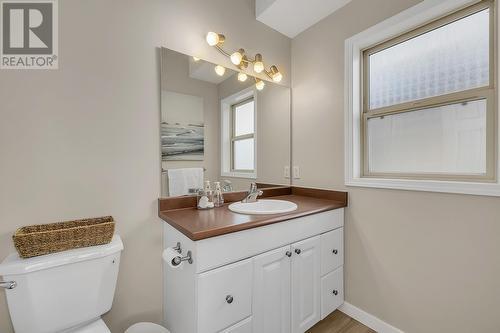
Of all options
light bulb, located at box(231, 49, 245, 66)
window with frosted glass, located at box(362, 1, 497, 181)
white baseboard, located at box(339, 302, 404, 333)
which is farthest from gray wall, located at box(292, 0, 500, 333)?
light bulb, located at box(231, 49, 245, 66)

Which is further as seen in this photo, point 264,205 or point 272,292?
point 264,205

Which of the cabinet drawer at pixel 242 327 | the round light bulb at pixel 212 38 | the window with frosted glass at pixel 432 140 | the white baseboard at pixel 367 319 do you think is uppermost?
the round light bulb at pixel 212 38

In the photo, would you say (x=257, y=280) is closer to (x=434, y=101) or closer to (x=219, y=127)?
(x=219, y=127)

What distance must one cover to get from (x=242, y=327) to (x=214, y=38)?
178 cm

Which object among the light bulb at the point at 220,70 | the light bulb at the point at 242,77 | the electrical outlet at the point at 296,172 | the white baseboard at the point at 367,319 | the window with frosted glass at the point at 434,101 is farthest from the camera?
the electrical outlet at the point at 296,172

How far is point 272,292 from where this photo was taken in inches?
49.6

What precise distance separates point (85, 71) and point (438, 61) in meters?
2.06

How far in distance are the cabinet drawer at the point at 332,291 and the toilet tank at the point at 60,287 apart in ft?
4.38

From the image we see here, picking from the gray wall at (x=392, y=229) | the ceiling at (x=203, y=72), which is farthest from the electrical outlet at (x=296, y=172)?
the ceiling at (x=203, y=72)

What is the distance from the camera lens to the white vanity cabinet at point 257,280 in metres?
1.03

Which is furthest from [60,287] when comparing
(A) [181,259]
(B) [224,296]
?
(B) [224,296]

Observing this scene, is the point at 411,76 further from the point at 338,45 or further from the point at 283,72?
the point at 283,72

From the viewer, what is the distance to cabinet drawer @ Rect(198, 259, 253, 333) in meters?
1.01

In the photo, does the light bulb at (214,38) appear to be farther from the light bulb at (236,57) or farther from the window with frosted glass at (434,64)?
the window with frosted glass at (434,64)
